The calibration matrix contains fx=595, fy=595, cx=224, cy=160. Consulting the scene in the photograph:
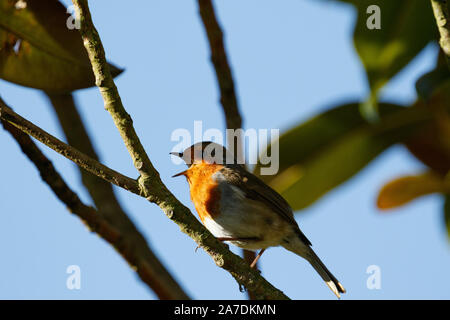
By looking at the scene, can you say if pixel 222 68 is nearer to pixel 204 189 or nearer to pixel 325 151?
pixel 325 151

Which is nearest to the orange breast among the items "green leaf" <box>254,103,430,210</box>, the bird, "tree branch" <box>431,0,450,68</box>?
the bird

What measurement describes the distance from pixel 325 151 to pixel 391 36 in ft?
2.24

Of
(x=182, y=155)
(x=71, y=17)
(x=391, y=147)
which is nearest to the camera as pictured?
(x=71, y=17)

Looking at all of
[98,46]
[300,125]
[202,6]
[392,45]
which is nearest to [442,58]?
[392,45]

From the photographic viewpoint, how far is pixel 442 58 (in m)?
2.72

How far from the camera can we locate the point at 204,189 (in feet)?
12.7

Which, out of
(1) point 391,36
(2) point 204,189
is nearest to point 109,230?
(2) point 204,189

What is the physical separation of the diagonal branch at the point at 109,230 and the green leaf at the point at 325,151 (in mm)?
822

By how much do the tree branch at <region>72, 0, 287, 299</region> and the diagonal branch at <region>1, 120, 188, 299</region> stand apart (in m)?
0.72
